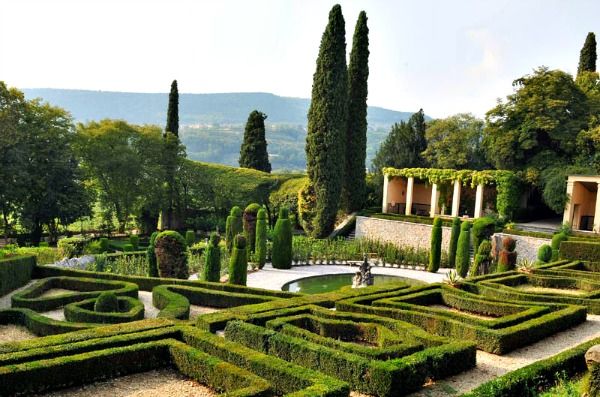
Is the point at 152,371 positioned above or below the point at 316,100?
below

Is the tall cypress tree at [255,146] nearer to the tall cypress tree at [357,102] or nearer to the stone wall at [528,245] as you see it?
the tall cypress tree at [357,102]

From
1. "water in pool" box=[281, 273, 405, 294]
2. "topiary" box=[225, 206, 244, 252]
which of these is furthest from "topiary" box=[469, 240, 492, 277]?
"topiary" box=[225, 206, 244, 252]

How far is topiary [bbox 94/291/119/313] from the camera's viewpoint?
40.2 ft

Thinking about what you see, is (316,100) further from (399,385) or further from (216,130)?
(216,130)

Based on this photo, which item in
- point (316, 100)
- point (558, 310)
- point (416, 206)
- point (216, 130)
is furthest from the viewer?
point (216, 130)

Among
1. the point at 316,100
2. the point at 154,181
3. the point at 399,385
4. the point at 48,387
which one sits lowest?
the point at 48,387

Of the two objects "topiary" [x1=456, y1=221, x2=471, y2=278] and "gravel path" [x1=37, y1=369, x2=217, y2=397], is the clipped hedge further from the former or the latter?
"topiary" [x1=456, y1=221, x2=471, y2=278]

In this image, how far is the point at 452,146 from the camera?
41031 millimetres

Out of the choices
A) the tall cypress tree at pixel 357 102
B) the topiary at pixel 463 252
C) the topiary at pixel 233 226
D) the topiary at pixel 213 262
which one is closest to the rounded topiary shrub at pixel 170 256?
the topiary at pixel 213 262

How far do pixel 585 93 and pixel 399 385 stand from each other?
31.8 m

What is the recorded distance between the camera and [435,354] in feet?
27.7

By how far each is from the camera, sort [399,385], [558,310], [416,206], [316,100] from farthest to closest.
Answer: [416,206], [316,100], [558,310], [399,385]

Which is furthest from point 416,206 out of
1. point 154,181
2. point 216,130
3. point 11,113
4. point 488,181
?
point 216,130

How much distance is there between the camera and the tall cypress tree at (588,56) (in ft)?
119
